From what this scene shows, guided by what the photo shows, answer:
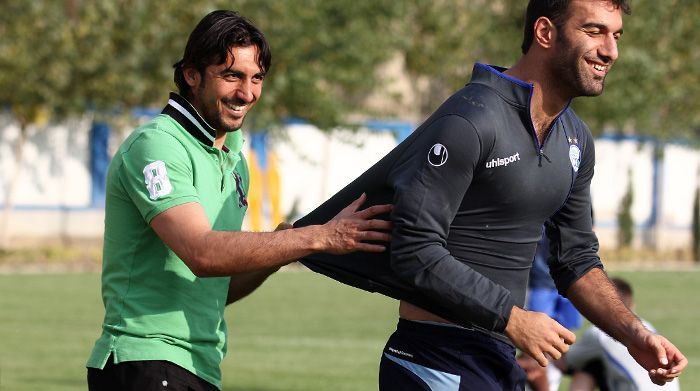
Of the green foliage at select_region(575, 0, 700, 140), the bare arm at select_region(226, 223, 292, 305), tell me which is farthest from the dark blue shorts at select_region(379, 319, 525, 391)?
the green foliage at select_region(575, 0, 700, 140)

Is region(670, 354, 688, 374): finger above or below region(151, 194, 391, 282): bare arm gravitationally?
below

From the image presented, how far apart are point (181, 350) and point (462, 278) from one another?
113cm

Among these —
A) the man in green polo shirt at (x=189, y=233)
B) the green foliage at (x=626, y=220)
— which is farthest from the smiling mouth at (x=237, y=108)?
the green foliage at (x=626, y=220)

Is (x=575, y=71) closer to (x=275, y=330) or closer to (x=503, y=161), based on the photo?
(x=503, y=161)

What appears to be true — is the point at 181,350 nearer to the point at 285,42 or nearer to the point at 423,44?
the point at 285,42

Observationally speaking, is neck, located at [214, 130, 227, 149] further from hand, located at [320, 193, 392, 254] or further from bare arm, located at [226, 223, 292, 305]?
hand, located at [320, 193, 392, 254]

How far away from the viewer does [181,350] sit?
5.27m

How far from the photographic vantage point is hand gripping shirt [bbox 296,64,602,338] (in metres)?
4.78

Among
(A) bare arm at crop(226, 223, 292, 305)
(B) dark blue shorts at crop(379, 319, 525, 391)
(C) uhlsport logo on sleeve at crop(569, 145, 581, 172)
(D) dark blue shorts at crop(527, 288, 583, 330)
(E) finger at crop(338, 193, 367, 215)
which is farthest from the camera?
(D) dark blue shorts at crop(527, 288, 583, 330)

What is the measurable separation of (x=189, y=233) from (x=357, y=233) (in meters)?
0.58

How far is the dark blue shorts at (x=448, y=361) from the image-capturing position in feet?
16.7

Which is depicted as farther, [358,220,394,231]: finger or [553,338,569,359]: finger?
[358,220,394,231]: finger

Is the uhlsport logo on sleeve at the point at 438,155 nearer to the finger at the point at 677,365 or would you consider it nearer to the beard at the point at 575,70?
Answer: the beard at the point at 575,70

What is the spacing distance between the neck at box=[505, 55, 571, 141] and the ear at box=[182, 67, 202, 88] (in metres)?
1.15
